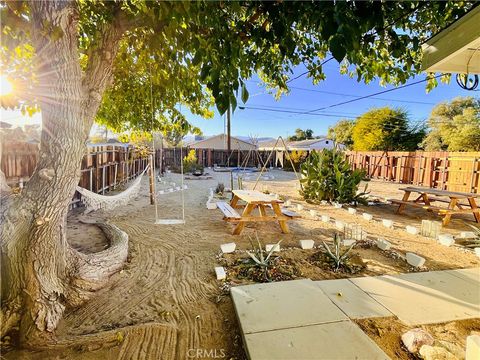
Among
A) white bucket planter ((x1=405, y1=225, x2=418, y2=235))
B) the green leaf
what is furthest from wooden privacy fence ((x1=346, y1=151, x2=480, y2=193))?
the green leaf

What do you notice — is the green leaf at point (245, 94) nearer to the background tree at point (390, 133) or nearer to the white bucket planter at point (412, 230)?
the white bucket planter at point (412, 230)

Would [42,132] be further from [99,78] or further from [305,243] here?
[305,243]

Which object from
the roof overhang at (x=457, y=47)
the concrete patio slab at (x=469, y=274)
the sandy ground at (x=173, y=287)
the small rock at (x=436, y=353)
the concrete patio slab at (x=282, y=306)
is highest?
the roof overhang at (x=457, y=47)

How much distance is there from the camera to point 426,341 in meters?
1.55

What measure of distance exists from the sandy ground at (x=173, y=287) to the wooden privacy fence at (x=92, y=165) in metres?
1.12

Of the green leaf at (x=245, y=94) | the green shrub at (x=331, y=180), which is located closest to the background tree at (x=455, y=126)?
the green shrub at (x=331, y=180)

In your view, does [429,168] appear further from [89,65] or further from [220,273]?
[89,65]

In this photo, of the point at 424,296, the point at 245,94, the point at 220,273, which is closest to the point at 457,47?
the point at 245,94

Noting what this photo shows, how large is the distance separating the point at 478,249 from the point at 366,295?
2443 mm

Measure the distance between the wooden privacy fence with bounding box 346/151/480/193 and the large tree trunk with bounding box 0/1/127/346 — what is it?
11.4 meters

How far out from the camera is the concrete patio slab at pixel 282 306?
1.74 meters

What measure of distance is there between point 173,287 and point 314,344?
59.7 inches

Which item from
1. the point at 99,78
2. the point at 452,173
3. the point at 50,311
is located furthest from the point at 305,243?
the point at 452,173

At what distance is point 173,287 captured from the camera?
252 centimetres
